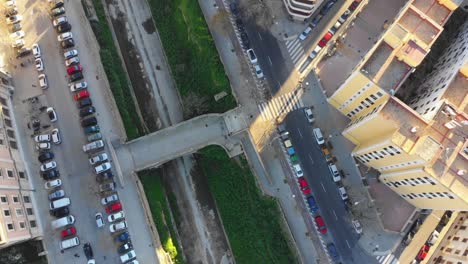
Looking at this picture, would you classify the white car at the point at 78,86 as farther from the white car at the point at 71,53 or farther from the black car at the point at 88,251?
the black car at the point at 88,251

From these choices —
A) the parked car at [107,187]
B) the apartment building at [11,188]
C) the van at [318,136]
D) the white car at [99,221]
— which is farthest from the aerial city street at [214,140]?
the white car at [99,221]

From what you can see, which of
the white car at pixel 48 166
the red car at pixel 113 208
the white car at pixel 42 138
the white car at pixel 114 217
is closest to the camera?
the white car at pixel 114 217

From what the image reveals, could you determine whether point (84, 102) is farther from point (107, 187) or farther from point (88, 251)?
point (88, 251)

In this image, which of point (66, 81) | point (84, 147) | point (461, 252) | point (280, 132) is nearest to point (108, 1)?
point (66, 81)

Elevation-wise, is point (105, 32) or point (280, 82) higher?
point (105, 32)

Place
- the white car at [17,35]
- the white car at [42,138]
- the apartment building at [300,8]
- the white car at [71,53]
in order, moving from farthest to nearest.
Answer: the white car at [17,35] < the white car at [71,53] < the apartment building at [300,8] < the white car at [42,138]

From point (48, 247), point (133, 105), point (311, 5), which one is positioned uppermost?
point (311, 5)

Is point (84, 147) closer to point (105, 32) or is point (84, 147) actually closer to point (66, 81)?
point (66, 81)
